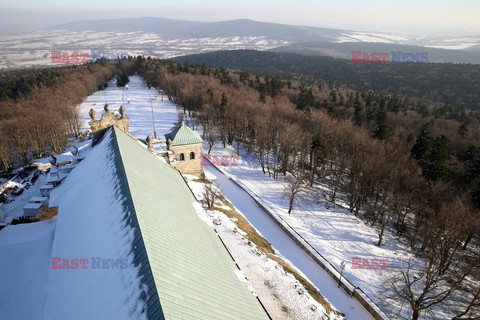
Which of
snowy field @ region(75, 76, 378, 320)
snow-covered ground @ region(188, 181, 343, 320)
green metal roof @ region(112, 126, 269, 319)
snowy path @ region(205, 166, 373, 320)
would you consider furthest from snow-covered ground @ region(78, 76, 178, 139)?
green metal roof @ region(112, 126, 269, 319)

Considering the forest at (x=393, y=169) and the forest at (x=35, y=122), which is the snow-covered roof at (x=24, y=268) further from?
the forest at (x=35, y=122)

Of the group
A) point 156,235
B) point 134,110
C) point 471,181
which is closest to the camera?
point 156,235

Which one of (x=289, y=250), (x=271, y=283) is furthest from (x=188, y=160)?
(x=271, y=283)

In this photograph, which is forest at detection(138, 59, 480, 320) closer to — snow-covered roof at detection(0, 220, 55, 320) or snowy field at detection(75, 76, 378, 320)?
snowy field at detection(75, 76, 378, 320)

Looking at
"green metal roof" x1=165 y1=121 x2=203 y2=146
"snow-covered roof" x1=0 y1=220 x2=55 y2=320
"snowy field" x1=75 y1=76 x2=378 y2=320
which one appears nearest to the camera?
"snow-covered roof" x1=0 y1=220 x2=55 y2=320

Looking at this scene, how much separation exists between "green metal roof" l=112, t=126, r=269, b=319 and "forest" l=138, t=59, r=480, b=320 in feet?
47.7

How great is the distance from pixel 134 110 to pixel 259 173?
164 ft

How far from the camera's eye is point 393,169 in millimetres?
38219

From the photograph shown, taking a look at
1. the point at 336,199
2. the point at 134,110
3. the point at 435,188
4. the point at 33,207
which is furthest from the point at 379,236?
the point at 134,110

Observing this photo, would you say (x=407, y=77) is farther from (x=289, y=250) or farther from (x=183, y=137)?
(x=289, y=250)

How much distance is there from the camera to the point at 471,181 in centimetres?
4175

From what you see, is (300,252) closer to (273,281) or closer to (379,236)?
(273,281)

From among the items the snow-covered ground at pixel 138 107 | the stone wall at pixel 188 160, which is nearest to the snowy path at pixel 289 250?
the stone wall at pixel 188 160

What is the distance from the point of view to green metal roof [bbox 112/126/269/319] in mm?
10578
